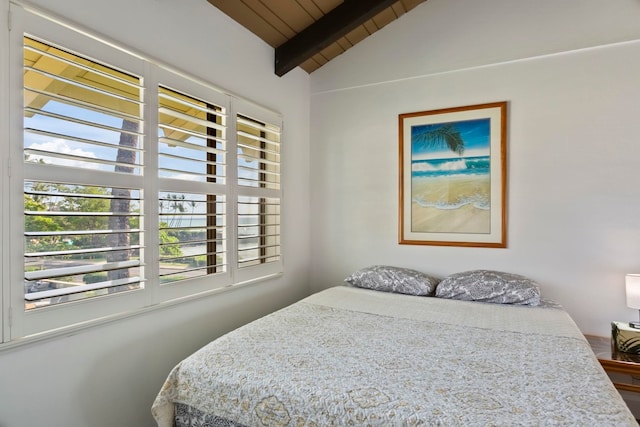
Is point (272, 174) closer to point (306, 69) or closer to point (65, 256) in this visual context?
point (306, 69)

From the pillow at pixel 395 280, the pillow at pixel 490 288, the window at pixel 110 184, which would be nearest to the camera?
the window at pixel 110 184

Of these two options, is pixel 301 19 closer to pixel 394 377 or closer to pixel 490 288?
pixel 490 288

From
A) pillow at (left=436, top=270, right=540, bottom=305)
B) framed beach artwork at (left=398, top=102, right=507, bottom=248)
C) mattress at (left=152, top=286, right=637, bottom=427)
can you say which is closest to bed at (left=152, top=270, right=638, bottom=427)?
mattress at (left=152, top=286, right=637, bottom=427)

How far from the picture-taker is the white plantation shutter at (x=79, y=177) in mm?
1412

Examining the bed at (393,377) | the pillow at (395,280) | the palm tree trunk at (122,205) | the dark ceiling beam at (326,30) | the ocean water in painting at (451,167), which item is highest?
the dark ceiling beam at (326,30)

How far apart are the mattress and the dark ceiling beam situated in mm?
1963

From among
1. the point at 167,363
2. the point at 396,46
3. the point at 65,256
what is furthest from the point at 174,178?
the point at 396,46

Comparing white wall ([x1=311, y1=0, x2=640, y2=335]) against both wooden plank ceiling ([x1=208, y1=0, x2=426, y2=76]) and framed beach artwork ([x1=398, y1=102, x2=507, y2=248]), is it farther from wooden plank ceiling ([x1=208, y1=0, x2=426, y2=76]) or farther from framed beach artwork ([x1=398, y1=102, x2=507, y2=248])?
wooden plank ceiling ([x1=208, y1=0, x2=426, y2=76])

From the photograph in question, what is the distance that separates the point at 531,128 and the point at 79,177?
2816 mm

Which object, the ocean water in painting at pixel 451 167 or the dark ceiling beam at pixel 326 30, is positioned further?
the ocean water in painting at pixel 451 167

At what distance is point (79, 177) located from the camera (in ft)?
5.06

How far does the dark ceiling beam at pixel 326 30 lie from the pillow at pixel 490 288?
1968mm

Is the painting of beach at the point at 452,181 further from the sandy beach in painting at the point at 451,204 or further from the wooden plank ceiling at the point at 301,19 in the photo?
the wooden plank ceiling at the point at 301,19

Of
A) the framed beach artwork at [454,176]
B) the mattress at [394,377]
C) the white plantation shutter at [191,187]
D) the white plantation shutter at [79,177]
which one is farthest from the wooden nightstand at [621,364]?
the white plantation shutter at [79,177]
